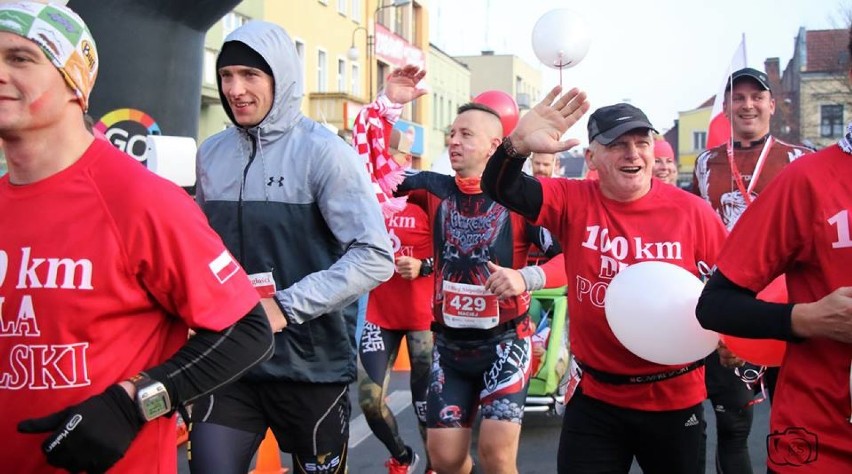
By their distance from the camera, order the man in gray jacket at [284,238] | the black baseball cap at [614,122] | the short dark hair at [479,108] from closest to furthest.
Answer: the man in gray jacket at [284,238] < the black baseball cap at [614,122] < the short dark hair at [479,108]

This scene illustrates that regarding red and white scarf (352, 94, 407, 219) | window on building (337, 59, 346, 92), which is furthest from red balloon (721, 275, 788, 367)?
window on building (337, 59, 346, 92)

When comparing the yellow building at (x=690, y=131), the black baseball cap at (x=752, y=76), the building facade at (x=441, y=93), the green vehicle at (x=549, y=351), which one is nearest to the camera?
the black baseball cap at (x=752, y=76)

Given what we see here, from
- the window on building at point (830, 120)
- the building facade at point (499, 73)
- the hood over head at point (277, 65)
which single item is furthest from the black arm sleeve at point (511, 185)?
the building facade at point (499, 73)

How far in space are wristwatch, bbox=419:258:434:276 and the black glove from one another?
4.55 metres

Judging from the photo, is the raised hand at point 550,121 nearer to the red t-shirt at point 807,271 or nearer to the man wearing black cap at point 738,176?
the red t-shirt at point 807,271

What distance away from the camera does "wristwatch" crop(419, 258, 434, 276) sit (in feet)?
21.8

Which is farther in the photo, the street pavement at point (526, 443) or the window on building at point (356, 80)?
the window on building at point (356, 80)

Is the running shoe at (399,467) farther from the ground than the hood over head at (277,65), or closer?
closer

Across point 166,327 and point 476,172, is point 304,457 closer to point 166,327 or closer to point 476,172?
point 166,327

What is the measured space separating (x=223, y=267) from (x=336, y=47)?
3491cm

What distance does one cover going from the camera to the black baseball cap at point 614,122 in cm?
391

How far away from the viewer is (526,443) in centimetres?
739

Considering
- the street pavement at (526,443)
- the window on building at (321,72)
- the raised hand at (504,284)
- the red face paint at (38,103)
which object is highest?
Result: the window on building at (321,72)

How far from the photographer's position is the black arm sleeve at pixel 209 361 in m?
2.28
